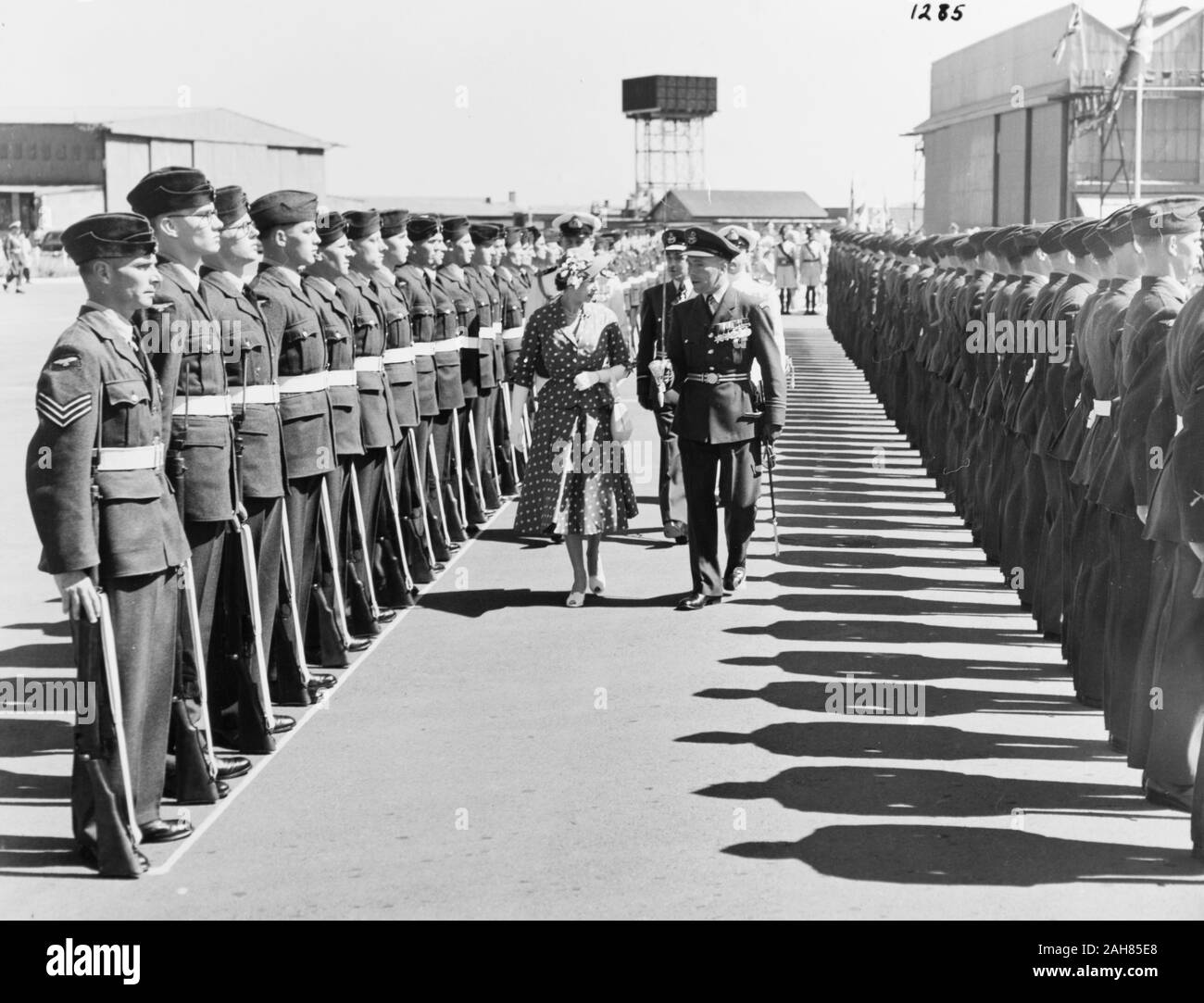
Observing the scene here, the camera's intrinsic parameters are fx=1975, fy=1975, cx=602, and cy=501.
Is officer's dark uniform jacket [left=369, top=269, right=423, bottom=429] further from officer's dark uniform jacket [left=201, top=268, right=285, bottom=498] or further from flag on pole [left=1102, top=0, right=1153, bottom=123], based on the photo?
flag on pole [left=1102, top=0, right=1153, bottom=123]

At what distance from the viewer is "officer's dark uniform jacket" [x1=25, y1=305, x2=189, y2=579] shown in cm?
589

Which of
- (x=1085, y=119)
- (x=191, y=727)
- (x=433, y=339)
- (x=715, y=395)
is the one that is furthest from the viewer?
(x=1085, y=119)

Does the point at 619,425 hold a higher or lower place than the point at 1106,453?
lower

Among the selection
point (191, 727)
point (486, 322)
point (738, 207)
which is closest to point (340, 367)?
point (191, 727)

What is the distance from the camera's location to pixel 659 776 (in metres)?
7.16

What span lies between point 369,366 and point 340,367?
78cm

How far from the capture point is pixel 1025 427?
32.0 feet

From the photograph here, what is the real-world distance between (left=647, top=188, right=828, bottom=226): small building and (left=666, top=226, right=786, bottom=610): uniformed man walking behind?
143ft

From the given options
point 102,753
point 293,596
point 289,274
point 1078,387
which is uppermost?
point 289,274

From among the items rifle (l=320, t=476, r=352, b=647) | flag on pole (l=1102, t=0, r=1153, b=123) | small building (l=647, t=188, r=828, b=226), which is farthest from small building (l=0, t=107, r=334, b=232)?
rifle (l=320, t=476, r=352, b=647)

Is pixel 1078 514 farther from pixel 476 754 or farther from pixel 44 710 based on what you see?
pixel 44 710

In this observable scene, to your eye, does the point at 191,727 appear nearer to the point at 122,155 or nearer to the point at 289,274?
the point at 289,274
